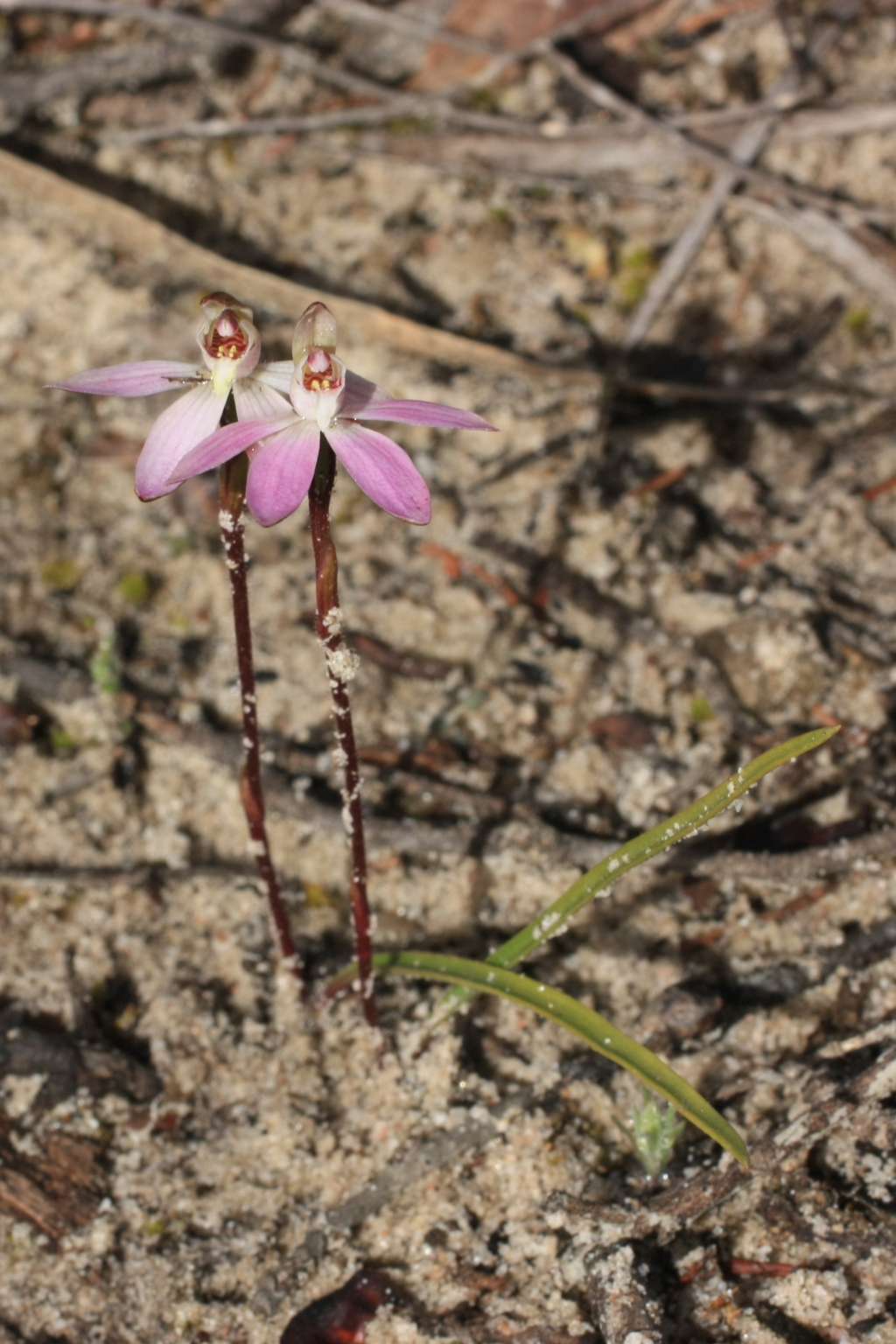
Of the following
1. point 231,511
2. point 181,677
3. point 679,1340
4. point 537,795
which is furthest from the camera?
point 181,677

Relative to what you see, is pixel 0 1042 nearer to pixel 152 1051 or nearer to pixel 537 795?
pixel 152 1051

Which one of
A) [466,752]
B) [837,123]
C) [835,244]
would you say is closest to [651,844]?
[466,752]

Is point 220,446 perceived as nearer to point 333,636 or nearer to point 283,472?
point 283,472

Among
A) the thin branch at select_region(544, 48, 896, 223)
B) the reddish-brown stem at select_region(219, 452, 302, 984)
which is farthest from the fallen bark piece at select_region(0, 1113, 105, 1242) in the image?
the thin branch at select_region(544, 48, 896, 223)

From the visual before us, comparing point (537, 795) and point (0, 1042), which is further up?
point (537, 795)

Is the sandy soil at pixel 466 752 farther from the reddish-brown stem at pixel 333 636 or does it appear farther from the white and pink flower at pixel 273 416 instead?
the white and pink flower at pixel 273 416

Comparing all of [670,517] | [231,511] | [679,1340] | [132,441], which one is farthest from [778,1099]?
[132,441]

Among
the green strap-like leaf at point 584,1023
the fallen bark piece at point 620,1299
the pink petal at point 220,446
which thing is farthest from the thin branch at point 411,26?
the fallen bark piece at point 620,1299
